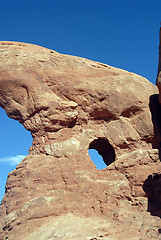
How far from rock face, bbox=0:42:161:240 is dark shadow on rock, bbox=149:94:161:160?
4cm

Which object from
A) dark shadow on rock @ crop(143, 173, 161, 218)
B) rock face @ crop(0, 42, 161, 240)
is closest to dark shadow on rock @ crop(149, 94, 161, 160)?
rock face @ crop(0, 42, 161, 240)

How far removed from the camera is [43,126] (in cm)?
1141

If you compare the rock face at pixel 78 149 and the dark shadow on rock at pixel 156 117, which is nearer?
the rock face at pixel 78 149

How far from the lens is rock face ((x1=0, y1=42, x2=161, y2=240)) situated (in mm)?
9641

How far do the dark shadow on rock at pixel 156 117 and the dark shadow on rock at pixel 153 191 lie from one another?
61.8 inches

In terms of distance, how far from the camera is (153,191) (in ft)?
35.2

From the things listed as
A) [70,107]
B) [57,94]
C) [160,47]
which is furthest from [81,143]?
[160,47]

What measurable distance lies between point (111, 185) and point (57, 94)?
13.2 ft

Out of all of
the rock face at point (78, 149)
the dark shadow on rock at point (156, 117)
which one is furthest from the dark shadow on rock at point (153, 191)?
the dark shadow on rock at point (156, 117)

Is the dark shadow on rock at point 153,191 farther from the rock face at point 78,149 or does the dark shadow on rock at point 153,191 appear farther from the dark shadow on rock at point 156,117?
the dark shadow on rock at point 156,117

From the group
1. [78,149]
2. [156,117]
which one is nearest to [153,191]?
[78,149]

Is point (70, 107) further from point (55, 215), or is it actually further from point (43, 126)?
point (55, 215)

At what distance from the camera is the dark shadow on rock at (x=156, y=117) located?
40.6ft

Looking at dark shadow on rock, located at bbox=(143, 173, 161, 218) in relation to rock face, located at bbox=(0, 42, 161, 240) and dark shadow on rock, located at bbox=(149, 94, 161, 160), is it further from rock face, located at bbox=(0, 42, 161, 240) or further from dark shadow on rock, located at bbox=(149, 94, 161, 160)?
dark shadow on rock, located at bbox=(149, 94, 161, 160)
